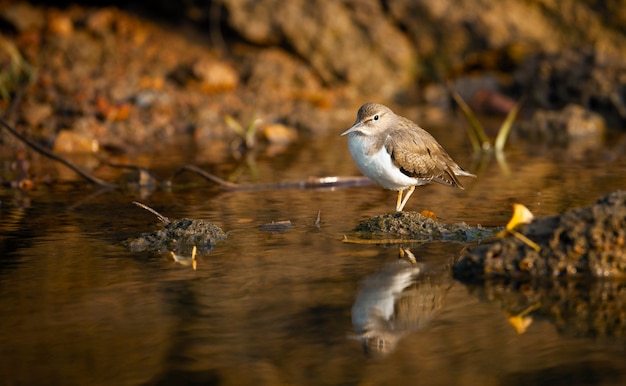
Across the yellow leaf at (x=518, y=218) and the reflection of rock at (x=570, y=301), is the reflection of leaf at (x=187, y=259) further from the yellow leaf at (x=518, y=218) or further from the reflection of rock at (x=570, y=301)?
the yellow leaf at (x=518, y=218)

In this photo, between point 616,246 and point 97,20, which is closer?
point 616,246

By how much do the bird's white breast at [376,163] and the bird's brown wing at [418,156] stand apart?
0.20 ft

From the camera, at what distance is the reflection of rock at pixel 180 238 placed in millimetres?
6719

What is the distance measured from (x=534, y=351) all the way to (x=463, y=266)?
137 centimetres

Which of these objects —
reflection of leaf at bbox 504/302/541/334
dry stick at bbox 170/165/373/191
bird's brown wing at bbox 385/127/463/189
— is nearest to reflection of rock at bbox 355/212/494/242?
bird's brown wing at bbox 385/127/463/189

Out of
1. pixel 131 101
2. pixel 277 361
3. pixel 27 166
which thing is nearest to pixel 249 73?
pixel 131 101

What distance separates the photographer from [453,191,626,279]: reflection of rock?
→ 5422 millimetres

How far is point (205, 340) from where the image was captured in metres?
4.75

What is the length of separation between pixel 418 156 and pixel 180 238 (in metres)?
2.07

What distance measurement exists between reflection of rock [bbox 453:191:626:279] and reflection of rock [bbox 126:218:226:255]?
208cm

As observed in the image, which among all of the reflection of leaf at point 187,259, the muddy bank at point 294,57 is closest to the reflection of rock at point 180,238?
the reflection of leaf at point 187,259

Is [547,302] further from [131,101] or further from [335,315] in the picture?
[131,101]

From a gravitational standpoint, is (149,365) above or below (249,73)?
below

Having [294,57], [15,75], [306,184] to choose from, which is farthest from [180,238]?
[294,57]
